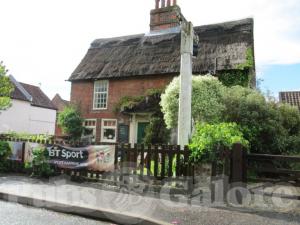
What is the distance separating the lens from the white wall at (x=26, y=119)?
3133cm

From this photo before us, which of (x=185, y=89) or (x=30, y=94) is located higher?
(x=30, y=94)

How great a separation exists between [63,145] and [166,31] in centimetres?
1471

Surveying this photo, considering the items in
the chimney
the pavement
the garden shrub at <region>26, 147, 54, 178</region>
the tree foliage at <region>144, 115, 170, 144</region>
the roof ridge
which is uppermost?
the chimney

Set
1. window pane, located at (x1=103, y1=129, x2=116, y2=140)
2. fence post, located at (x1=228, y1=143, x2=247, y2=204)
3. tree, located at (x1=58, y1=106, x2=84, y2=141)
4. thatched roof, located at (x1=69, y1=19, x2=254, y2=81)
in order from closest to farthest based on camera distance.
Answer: fence post, located at (x1=228, y1=143, x2=247, y2=204) < thatched roof, located at (x1=69, y1=19, x2=254, y2=81) < window pane, located at (x1=103, y1=129, x2=116, y2=140) < tree, located at (x1=58, y1=106, x2=84, y2=141)

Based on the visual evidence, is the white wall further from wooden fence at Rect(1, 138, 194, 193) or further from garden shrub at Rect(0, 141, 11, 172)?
wooden fence at Rect(1, 138, 194, 193)

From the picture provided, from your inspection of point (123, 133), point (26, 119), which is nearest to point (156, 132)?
point (123, 133)

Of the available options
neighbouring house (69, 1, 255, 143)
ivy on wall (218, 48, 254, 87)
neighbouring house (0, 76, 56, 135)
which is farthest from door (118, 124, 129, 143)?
neighbouring house (0, 76, 56, 135)

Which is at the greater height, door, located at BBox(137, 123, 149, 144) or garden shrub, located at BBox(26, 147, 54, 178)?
door, located at BBox(137, 123, 149, 144)

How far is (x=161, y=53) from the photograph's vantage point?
20.9 metres

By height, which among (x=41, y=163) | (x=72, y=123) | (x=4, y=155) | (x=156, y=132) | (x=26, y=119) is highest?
(x=26, y=119)

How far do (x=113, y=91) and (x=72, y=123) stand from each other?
11.1 feet

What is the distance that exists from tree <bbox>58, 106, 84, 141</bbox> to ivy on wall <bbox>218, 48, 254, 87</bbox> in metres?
9.63

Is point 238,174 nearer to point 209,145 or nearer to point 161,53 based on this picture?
point 209,145

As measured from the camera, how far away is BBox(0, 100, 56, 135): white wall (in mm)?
31325
